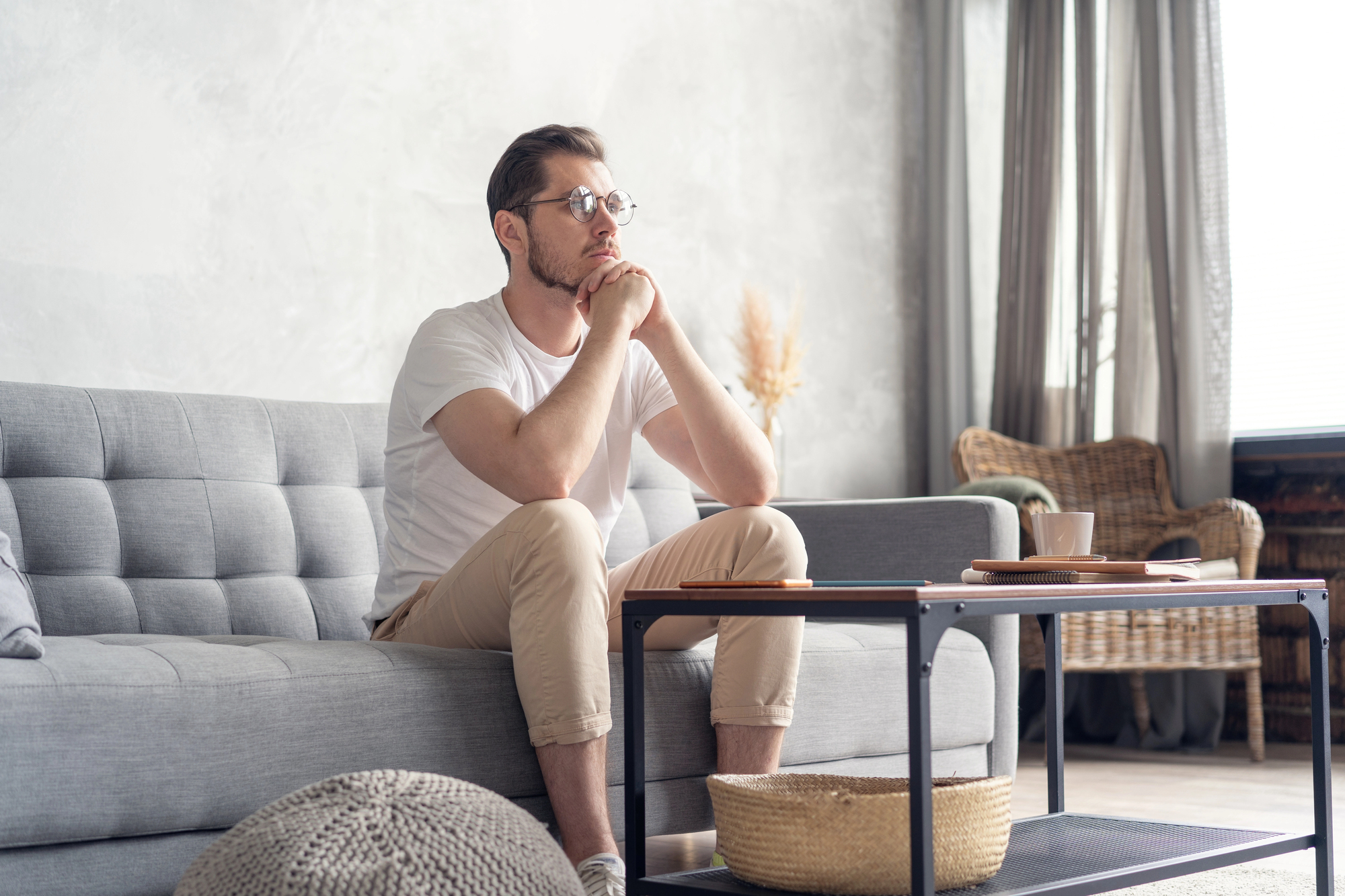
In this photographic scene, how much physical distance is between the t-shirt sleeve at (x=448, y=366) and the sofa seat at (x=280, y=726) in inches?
13.8

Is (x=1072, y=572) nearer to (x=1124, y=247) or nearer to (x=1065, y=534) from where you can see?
(x=1065, y=534)

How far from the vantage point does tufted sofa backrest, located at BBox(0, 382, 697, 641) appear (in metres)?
2.05

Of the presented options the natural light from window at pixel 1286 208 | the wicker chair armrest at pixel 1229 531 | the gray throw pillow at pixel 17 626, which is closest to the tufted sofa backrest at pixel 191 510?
the gray throw pillow at pixel 17 626

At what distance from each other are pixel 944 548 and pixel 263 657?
49.3 inches

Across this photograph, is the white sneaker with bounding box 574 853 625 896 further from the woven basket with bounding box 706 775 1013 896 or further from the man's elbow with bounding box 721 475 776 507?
the man's elbow with bounding box 721 475 776 507

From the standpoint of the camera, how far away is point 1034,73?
4.32m

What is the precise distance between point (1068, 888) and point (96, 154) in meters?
2.18

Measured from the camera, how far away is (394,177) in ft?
10.2

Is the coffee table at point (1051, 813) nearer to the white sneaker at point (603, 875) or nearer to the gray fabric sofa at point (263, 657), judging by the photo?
the white sneaker at point (603, 875)

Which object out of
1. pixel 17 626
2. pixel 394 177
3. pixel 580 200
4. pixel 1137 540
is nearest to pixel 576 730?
pixel 17 626

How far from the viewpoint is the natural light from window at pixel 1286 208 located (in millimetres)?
3859

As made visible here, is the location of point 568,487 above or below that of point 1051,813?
above

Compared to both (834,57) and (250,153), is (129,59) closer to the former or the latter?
(250,153)

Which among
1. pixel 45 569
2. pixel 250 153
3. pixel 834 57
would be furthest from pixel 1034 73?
pixel 45 569
